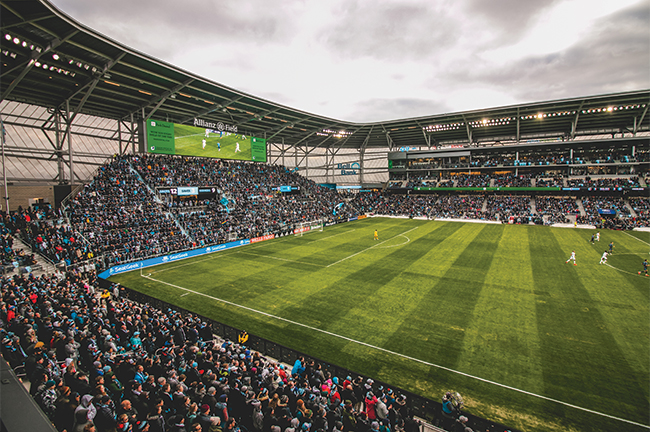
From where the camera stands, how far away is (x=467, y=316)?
13.7 meters

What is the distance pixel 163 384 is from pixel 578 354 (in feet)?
44.7

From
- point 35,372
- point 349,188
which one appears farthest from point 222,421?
point 349,188

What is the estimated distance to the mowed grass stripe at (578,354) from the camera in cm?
880

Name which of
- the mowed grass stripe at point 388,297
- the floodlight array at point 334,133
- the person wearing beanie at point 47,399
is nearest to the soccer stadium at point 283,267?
the person wearing beanie at point 47,399

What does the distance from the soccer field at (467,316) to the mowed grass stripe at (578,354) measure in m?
0.04

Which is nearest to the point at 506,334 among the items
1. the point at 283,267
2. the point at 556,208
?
the point at 283,267

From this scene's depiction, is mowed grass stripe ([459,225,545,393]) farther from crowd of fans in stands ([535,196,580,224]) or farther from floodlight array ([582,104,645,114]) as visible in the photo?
floodlight array ([582,104,645,114])

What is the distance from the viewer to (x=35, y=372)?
19.3ft

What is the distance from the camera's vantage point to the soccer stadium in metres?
6.89

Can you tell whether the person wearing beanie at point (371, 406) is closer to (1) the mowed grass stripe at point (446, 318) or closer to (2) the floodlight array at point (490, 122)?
(1) the mowed grass stripe at point (446, 318)

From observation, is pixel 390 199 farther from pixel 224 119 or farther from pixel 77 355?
→ pixel 77 355

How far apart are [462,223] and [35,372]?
46.8 meters

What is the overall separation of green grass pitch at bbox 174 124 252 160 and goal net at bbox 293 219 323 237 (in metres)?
15.8

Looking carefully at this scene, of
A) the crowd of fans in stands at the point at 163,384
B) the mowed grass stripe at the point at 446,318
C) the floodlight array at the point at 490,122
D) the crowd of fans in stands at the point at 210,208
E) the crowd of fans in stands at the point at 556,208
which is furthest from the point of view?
the floodlight array at the point at 490,122
